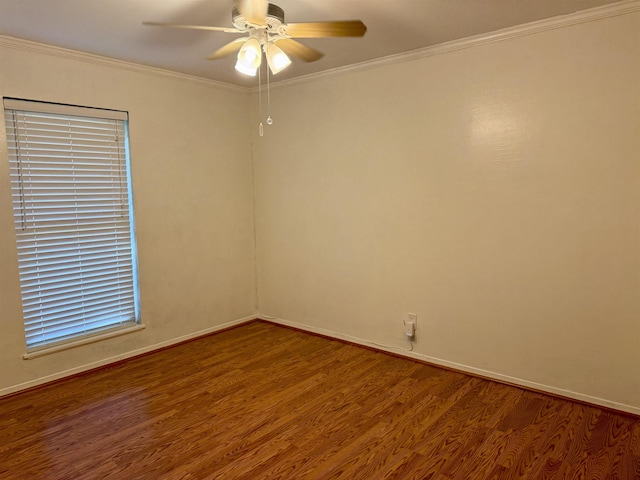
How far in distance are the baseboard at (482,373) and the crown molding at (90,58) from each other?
249cm

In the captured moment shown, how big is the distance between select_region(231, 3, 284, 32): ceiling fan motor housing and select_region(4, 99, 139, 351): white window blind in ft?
5.76

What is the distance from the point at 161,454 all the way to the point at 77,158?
2.23 metres

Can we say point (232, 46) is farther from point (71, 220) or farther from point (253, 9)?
point (71, 220)

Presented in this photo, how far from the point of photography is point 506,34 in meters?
2.85

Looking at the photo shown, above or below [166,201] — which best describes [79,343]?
below

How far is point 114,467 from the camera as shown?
2209 millimetres

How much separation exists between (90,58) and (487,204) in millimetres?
3082

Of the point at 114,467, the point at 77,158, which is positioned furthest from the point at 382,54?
the point at 114,467

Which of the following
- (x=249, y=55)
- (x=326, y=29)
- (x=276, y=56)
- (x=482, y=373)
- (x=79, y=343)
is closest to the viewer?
(x=326, y=29)

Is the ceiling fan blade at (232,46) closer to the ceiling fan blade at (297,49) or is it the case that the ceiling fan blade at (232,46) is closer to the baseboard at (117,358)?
the ceiling fan blade at (297,49)

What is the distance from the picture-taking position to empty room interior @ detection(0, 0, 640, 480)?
95.3 inches

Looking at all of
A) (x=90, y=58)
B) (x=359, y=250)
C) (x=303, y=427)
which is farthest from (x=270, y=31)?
(x=303, y=427)

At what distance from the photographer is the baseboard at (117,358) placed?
3.07m

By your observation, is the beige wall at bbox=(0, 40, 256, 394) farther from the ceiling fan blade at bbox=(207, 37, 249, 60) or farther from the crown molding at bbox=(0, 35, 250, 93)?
the ceiling fan blade at bbox=(207, 37, 249, 60)
